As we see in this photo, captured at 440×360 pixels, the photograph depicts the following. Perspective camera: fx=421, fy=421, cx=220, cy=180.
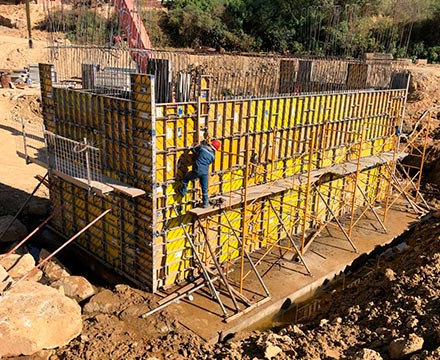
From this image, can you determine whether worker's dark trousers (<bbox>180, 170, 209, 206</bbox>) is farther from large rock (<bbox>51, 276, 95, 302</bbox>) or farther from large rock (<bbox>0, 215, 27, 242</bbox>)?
large rock (<bbox>0, 215, 27, 242</bbox>)

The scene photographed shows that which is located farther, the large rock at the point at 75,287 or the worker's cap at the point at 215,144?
the large rock at the point at 75,287

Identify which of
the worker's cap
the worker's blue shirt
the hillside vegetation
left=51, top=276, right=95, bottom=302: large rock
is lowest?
left=51, top=276, right=95, bottom=302: large rock

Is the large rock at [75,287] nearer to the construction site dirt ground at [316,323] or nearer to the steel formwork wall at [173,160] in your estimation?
the construction site dirt ground at [316,323]

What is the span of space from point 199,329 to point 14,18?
53.8m

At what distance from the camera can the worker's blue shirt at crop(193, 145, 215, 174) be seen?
9789 mm

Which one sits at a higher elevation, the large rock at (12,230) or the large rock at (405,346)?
the large rock at (405,346)

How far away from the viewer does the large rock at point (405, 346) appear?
7303 millimetres

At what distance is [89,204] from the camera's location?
38.8 feet

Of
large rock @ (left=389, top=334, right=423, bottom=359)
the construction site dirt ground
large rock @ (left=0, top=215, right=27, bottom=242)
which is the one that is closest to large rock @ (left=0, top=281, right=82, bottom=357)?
the construction site dirt ground

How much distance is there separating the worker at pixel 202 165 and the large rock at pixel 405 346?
16.9 ft

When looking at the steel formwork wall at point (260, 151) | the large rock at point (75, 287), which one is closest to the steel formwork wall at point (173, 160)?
the steel formwork wall at point (260, 151)

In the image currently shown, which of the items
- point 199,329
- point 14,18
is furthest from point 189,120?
point 14,18

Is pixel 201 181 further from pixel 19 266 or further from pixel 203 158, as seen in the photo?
pixel 19 266

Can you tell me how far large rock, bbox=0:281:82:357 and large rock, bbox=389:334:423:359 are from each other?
6170 millimetres
